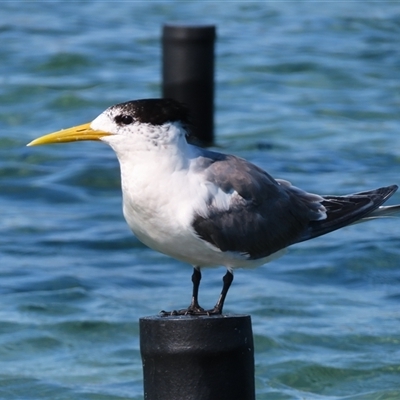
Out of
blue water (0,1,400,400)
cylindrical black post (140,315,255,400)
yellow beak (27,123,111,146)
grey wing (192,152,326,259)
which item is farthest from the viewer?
blue water (0,1,400,400)

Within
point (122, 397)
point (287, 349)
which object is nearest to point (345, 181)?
point (287, 349)

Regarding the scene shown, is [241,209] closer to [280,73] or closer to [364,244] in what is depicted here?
[364,244]

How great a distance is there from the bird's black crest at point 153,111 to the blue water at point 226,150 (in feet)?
7.13

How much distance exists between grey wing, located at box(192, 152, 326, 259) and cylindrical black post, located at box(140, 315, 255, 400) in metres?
0.55

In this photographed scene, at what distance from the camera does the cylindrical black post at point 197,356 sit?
→ 4.08 metres

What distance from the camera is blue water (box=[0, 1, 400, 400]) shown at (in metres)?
6.85

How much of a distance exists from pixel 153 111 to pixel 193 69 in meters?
6.56

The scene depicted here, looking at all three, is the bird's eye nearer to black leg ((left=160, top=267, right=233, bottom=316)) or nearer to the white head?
the white head

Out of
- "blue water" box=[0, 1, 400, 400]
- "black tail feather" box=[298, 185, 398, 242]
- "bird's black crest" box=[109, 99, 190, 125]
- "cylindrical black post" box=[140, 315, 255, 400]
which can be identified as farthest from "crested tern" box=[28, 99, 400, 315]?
"blue water" box=[0, 1, 400, 400]

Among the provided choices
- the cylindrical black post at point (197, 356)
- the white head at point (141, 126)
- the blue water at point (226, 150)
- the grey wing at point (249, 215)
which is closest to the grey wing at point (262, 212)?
the grey wing at point (249, 215)

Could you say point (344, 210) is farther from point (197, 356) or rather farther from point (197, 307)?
point (197, 356)

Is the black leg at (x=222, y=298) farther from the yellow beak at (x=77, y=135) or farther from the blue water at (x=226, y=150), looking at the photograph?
the blue water at (x=226, y=150)

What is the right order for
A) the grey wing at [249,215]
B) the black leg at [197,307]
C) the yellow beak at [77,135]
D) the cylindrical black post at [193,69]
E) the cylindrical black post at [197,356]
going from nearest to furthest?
the cylindrical black post at [197,356], the black leg at [197,307], the yellow beak at [77,135], the grey wing at [249,215], the cylindrical black post at [193,69]

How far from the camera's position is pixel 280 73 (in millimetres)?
14883
